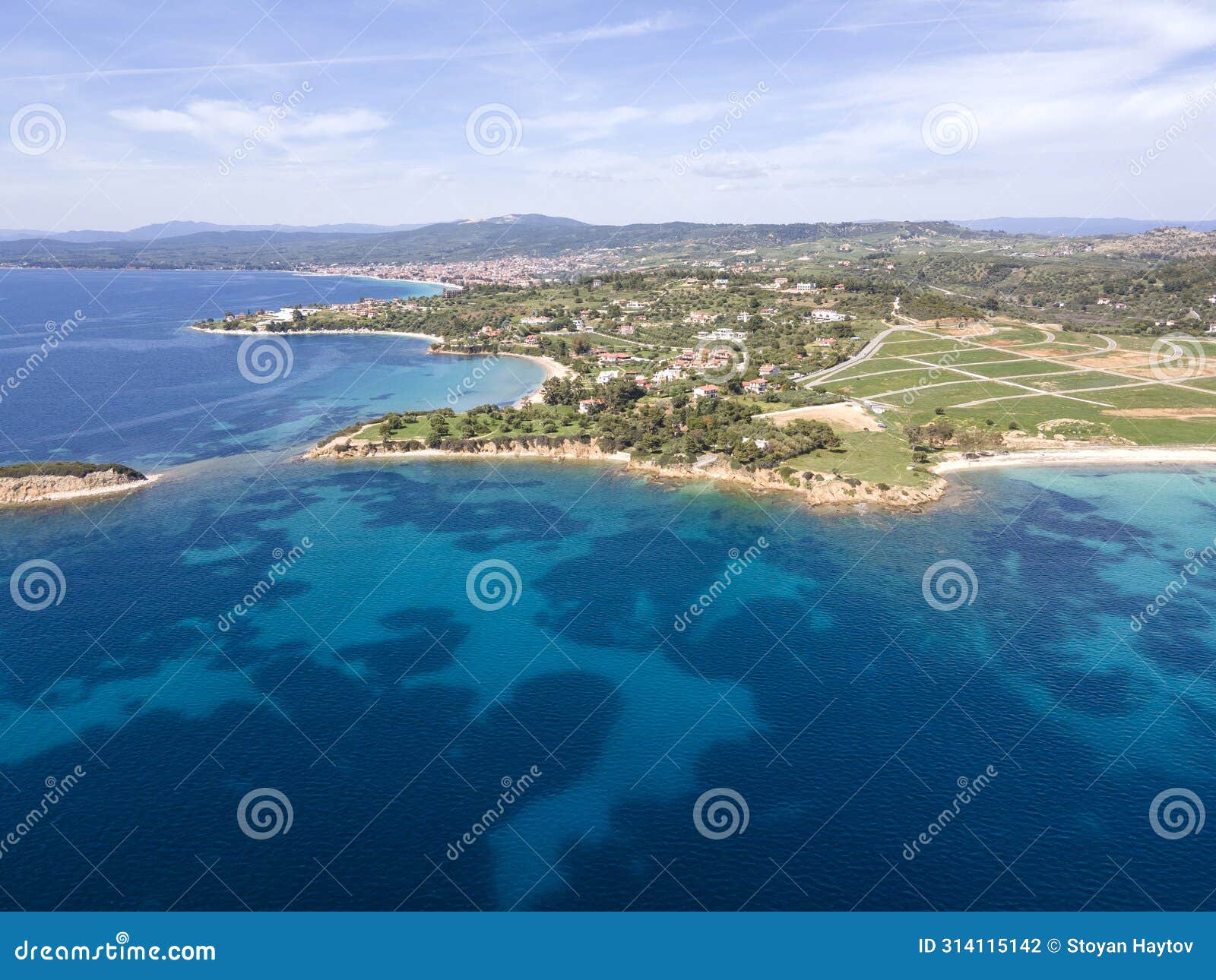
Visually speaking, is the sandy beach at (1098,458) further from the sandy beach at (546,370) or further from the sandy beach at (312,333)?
the sandy beach at (312,333)

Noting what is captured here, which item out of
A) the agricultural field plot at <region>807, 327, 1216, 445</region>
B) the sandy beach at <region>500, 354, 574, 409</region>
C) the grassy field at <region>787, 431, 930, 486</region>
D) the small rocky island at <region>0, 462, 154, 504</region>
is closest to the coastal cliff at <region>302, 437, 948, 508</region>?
the grassy field at <region>787, 431, 930, 486</region>

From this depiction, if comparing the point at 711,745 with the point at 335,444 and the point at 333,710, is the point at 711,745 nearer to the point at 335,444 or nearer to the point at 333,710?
the point at 333,710

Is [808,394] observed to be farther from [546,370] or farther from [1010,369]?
[546,370]

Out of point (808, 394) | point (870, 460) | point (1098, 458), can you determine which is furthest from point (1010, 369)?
point (870, 460)

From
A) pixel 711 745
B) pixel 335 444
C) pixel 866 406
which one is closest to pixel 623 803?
pixel 711 745

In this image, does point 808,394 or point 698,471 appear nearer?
point 698,471

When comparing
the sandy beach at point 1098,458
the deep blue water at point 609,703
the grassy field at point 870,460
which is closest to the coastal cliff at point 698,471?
the grassy field at point 870,460
